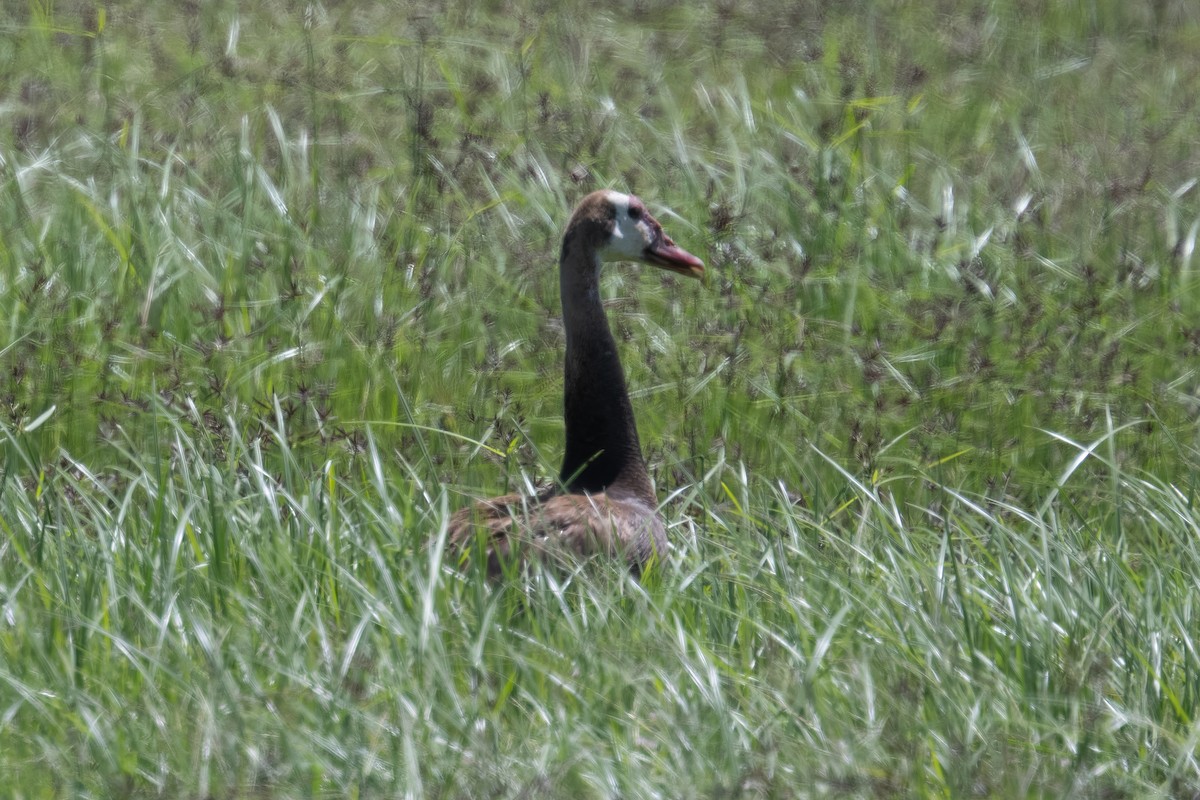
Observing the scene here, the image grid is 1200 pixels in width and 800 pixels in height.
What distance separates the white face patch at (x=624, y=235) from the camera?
445cm

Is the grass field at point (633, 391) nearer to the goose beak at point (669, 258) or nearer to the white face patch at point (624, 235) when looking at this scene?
the goose beak at point (669, 258)

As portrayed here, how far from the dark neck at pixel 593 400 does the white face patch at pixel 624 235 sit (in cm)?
6

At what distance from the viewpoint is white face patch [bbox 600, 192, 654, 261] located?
175 inches

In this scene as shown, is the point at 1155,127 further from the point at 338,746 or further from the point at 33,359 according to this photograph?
the point at 338,746

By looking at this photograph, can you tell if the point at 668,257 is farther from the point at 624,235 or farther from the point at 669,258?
the point at 624,235

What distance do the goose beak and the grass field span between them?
38 cm

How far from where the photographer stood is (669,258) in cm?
456

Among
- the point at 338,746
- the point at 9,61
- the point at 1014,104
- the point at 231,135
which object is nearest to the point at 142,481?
the point at 338,746

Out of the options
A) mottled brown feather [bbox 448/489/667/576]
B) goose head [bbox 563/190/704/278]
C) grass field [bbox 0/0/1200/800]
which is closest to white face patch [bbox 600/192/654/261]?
goose head [bbox 563/190/704/278]

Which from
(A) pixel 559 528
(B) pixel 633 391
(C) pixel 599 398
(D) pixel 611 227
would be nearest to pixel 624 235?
(D) pixel 611 227

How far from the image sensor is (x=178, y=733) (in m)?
2.76

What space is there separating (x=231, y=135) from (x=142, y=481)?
2882 mm

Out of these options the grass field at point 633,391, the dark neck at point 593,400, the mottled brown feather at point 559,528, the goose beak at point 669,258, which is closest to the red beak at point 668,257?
the goose beak at point 669,258

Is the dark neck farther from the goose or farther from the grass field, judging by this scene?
the grass field
